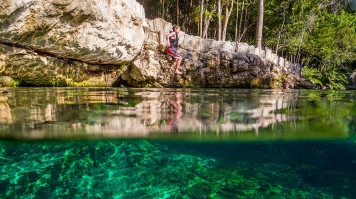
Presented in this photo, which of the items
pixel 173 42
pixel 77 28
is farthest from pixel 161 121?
pixel 173 42

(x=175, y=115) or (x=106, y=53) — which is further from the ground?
(x=106, y=53)

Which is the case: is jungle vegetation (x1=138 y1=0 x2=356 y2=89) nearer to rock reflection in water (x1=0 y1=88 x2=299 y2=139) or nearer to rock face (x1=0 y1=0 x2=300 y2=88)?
rock face (x1=0 y1=0 x2=300 y2=88)

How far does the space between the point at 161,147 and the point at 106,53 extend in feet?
25.3

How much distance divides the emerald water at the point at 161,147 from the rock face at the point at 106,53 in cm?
494

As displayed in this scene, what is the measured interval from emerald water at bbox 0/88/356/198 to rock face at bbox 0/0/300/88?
4.94 meters

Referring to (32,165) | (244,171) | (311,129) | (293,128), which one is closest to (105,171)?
(32,165)

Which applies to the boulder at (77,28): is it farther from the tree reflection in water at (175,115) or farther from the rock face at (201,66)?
the tree reflection in water at (175,115)

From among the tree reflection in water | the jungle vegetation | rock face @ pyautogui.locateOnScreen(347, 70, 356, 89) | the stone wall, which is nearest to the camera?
the tree reflection in water

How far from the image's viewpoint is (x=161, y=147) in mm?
7484

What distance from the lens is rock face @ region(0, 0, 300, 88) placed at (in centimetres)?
1067

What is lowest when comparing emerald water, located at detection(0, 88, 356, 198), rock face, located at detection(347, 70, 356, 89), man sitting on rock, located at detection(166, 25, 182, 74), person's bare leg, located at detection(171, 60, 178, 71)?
emerald water, located at detection(0, 88, 356, 198)

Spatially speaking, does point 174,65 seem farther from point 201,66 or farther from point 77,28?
point 77,28

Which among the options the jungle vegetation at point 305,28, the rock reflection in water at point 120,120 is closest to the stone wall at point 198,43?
the jungle vegetation at point 305,28

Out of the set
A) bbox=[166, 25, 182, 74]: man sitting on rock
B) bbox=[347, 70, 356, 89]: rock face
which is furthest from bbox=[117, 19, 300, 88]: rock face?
bbox=[347, 70, 356, 89]: rock face
